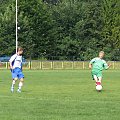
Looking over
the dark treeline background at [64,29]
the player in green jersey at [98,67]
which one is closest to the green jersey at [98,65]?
the player in green jersey at [98,67]

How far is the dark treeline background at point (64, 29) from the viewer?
76625 mm

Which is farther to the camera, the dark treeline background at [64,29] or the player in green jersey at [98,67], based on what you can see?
the dark treeline background at [64,29]

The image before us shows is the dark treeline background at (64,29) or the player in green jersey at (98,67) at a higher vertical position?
the dark treeline background at (64,29)

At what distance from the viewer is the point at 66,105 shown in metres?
14.8

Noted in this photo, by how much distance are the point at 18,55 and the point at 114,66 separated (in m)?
50.7

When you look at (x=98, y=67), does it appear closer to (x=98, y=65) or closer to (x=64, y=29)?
(x=98, y=65)

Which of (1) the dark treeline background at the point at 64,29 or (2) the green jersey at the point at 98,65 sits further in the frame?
(1) the dark treeline background at the point at 64,29

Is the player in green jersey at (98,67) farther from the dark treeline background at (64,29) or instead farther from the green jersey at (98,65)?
the dark treeline background at (64,29)

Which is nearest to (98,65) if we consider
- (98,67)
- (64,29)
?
(98,67)

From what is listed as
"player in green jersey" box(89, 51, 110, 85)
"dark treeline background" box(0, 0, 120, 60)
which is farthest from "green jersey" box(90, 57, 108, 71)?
"dark treeline background" box(0, 0, 120, 60)

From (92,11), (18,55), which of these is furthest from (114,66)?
(18,55)

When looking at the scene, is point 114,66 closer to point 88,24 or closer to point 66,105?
Result: point 88,24

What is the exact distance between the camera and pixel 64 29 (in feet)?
287

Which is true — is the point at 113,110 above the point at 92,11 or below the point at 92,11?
below
